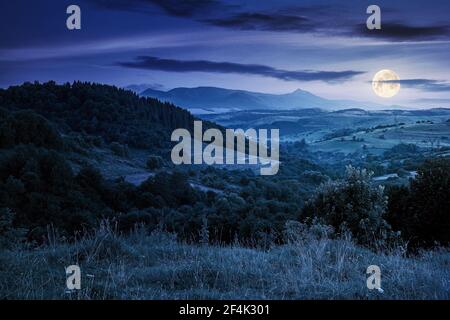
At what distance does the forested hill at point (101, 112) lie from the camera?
82500 mm

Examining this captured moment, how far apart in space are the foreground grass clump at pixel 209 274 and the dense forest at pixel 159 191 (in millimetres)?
1651

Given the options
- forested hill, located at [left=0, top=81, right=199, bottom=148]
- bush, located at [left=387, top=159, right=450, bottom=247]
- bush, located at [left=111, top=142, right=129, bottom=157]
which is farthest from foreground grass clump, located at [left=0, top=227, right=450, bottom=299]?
forested hill, located at [left=0, top=81, right=199, bottom=148]

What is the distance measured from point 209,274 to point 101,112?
280 ft

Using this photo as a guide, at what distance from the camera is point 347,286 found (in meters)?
5.24

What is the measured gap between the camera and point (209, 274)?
596 centimetres

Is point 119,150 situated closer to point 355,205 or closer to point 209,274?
point 355,205

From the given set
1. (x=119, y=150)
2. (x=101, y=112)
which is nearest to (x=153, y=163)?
(x=119, y=150)

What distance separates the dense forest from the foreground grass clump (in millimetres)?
1651

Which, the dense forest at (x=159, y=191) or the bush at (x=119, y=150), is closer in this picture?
the dense forest at (x=159, y=191)

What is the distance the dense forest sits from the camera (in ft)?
52.0

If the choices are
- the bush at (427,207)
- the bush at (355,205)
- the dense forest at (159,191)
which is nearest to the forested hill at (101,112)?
the dense forest at (159,191)

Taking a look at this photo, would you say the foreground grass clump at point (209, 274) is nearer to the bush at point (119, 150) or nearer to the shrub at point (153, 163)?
the shrub at point (153, 163)

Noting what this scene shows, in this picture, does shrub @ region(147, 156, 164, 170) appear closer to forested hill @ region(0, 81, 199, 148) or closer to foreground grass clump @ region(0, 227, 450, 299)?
forested hill @ region(0, 81, 199, 148)

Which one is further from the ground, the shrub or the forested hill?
the forested hill
